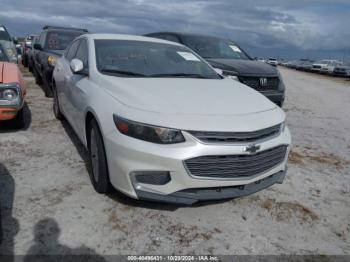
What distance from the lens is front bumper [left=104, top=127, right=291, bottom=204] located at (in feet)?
9.73

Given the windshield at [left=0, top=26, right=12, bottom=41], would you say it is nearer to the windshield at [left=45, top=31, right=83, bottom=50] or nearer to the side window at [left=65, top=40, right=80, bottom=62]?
the windshield at [left=45, top=31, right=83, bottom=50]

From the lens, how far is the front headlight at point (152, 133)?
9.85 feet

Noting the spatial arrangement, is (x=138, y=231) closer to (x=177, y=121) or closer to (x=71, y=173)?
(x=177, y=121)

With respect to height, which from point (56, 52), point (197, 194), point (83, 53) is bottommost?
point (197, 194)

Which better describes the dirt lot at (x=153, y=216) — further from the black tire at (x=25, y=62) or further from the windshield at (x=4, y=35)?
the black tire at (x=25, y=62)

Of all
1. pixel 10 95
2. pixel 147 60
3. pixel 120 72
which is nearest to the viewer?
pixel 120 72

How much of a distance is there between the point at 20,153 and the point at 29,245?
2.25 m

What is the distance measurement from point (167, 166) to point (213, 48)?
623cm

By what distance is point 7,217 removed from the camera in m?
3.22

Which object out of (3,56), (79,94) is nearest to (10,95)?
(79,94)

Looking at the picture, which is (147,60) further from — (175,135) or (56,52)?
(56,52)

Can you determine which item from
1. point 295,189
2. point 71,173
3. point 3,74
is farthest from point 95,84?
point 295,189

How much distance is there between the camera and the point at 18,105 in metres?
5.19

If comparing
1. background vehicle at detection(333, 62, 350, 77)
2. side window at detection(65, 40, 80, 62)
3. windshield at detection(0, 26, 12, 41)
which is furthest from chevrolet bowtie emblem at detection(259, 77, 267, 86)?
background vehicle at detection(333, 62, 350, 77)
